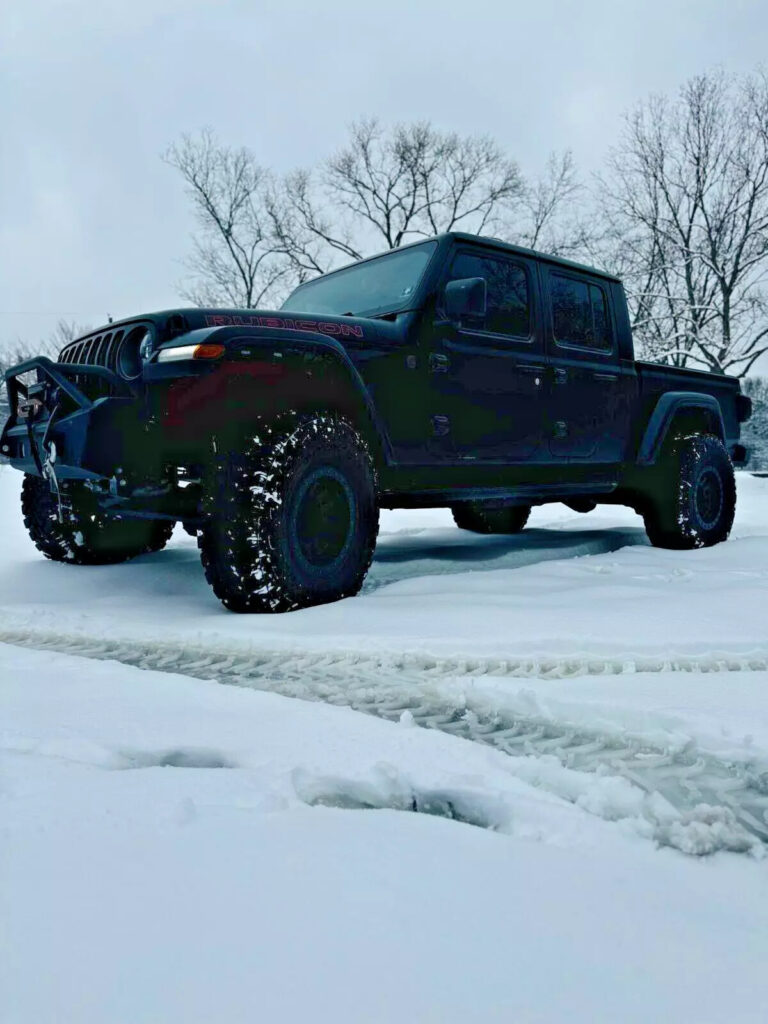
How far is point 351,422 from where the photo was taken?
3.66 metres

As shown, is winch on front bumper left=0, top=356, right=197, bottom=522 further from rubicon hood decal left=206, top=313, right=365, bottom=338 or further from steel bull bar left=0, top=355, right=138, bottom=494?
rubicon hood decal left=206, top=313, right=365, bottom=338

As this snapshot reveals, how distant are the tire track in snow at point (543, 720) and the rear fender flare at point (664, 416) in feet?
9.96

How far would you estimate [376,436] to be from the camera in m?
3.75

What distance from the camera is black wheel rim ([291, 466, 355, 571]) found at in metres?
3.36

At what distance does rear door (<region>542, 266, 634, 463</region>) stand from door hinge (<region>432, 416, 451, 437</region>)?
97 cm

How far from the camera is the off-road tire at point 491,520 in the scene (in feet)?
22.9

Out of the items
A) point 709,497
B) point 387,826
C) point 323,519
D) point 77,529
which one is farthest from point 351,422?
point 709,497

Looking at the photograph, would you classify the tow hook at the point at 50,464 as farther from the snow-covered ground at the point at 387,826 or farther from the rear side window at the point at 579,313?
the rear side window at the point at 579,313

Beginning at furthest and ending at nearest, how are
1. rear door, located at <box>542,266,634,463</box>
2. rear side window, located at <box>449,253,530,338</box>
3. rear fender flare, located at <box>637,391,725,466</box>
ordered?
rear fender flare, located at <box>637,391,725,466</box> → rear door, located at <box>542,266,634,463</box> → rear side window, located at <box>449,253,530,338</box>

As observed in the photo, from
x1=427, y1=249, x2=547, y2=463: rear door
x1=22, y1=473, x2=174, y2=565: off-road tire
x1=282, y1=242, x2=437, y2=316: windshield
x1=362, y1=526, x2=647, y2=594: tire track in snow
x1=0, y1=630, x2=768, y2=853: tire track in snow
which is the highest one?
x1=282, y1=242, x2=437, y2=316: windshield

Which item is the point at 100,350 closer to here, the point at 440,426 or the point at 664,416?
the point at 440,426

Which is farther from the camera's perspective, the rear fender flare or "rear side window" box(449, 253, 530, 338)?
the rear fender flare

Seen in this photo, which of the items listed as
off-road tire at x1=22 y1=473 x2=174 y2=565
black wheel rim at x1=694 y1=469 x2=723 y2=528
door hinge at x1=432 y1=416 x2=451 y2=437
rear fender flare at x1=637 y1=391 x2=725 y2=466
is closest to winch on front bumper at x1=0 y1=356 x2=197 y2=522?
off-road tire at x1=22 y1=473 x2=174 y2=565

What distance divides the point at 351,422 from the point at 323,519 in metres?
0.51
